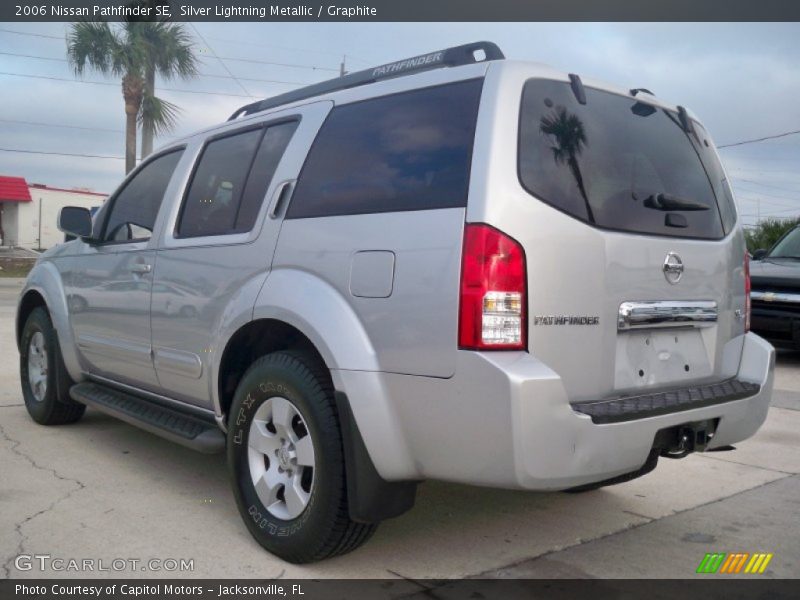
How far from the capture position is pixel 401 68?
12.6 feet

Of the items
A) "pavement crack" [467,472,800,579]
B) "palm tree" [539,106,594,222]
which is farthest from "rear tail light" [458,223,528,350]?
"pavement crack" [467,472,800,579]

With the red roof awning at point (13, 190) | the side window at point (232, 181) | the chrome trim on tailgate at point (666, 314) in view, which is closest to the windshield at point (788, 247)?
the chrome trim on tailgate at point (666, 314)

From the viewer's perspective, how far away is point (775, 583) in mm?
3350

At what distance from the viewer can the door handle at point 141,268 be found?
4.55m

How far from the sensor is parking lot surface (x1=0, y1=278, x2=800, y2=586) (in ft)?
11.5

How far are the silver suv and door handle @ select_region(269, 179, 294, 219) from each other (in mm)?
15

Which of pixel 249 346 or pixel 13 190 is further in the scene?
pixel 13 190

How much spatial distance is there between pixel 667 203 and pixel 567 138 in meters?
0.58

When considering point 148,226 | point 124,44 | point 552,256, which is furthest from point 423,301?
point 124,44

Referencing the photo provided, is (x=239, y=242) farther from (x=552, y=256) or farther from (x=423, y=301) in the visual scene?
(x=552, y=256)

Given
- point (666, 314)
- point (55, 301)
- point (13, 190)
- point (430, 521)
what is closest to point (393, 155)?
point (666, 314)

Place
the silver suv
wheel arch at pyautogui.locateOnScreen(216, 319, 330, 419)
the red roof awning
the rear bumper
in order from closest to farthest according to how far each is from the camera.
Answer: the rear bumper
the silver suv
wheel arch at pyautogui.locateOnScreen(216, 319, 330, 419)
the red roof awning

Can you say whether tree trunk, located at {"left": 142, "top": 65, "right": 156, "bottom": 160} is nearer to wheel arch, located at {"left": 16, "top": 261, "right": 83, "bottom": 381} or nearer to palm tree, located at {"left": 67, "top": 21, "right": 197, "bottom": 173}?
palm tree, located at {"left": 67, "top": 21, "right": 197, "bottom": 173}

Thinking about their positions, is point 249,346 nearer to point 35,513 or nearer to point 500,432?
point 35,513
